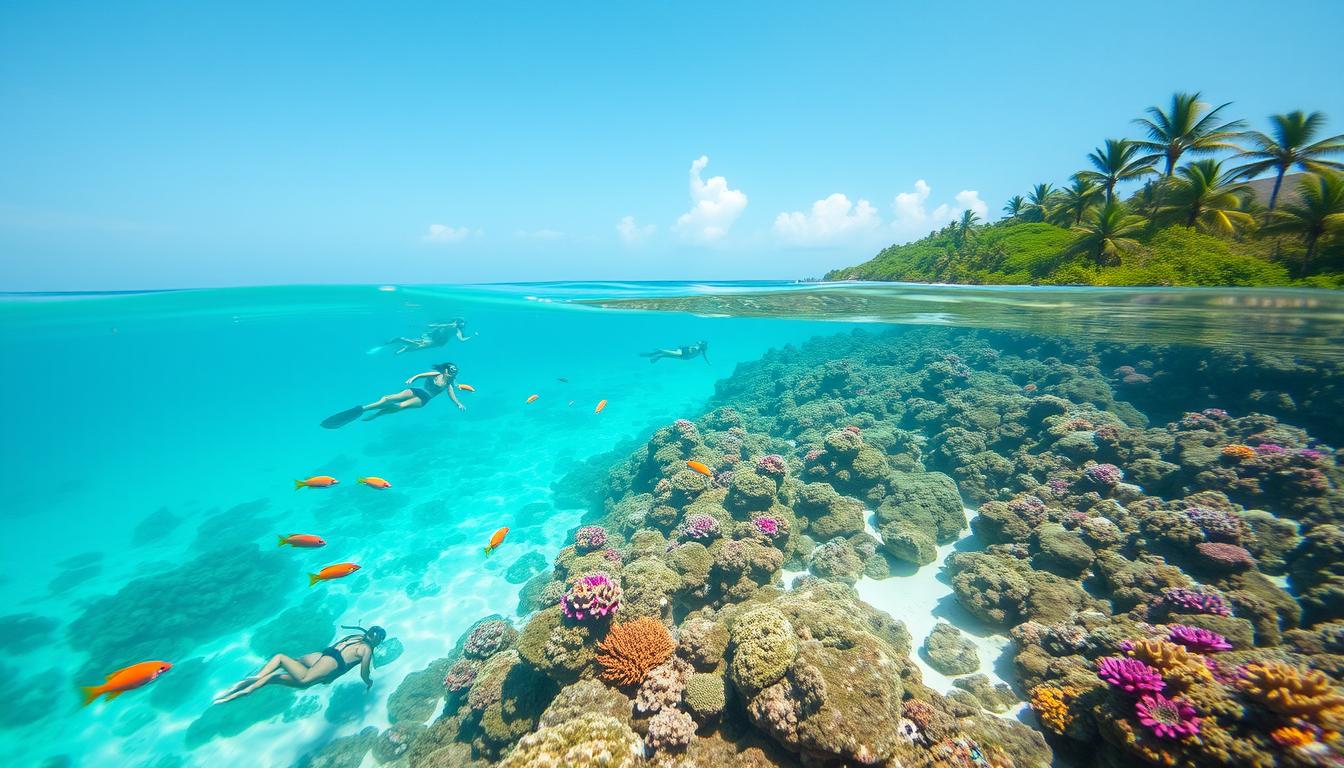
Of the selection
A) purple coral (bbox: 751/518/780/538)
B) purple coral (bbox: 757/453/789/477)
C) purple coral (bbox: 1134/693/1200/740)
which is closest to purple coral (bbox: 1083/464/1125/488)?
purple coral (bbox: 757/453/789/477)

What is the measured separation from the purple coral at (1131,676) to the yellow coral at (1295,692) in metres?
0.54

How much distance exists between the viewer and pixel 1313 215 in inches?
448

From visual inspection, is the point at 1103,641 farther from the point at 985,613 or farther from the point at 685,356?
the point at 685,356

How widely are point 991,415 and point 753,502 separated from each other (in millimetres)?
9019

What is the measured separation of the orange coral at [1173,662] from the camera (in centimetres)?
381

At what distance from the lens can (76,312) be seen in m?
24.9

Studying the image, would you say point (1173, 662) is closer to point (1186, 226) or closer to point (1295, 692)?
point (1295, 692)

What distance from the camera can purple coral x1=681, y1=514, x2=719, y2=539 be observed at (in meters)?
8.43

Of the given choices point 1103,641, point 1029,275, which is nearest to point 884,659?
point 1103,641

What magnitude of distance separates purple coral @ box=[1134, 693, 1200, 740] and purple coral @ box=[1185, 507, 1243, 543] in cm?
563

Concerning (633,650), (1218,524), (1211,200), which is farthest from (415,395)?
(1211,200)

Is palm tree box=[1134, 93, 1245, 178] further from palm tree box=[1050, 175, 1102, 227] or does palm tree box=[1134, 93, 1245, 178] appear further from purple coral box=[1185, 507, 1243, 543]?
purple coral box=[1185, 507, 1243, 543]

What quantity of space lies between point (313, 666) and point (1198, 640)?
12281mm

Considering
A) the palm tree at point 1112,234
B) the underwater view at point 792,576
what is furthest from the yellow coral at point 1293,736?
the palm tree at point 1112,234
